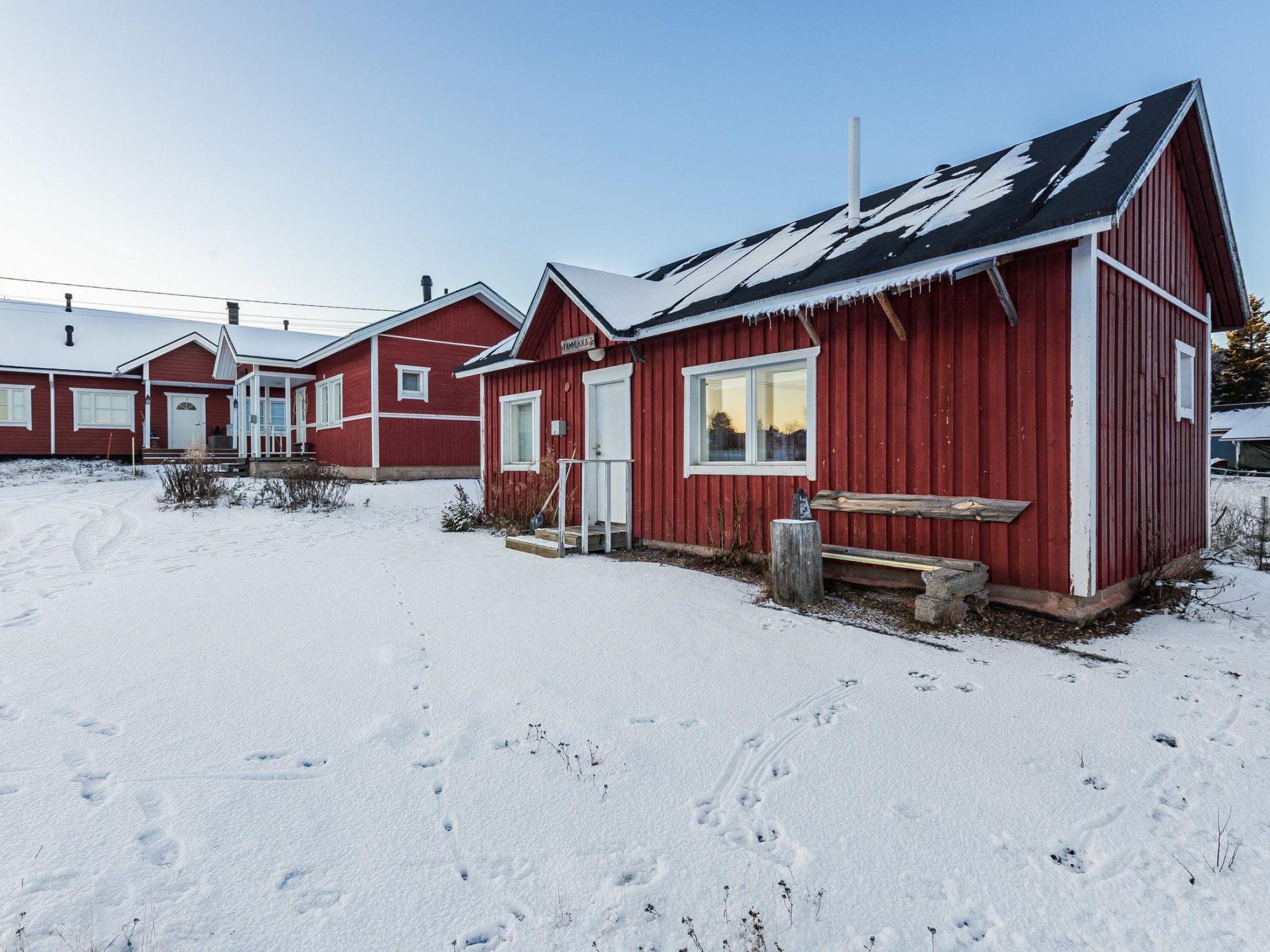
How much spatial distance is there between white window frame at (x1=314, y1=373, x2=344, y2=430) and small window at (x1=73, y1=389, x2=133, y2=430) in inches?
318

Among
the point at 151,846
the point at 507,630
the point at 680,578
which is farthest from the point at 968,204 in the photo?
the point at 151,846

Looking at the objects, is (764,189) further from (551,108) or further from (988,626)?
(988,626)

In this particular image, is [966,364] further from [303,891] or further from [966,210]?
[303,891]

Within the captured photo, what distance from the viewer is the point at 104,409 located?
2328 centimetres

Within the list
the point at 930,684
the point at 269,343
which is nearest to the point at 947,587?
the point at 930,684

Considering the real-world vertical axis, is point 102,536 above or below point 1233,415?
below

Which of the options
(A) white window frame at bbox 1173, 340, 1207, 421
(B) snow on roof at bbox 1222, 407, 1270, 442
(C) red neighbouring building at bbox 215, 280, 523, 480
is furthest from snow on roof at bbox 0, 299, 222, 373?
(B) snow on roof at bbox 1222, 407, 1270, 442

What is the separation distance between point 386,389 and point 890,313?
594 inches

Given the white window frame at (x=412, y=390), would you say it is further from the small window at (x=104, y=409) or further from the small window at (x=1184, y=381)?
the small window at (x=1184, y=381)

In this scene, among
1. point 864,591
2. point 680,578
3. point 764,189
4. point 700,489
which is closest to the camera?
point 864,591

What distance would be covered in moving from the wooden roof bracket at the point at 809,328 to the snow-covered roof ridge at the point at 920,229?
0.20m

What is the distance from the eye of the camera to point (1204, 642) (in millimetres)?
4719

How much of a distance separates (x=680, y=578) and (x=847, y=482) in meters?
1.96

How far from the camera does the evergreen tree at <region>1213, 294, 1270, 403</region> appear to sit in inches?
1320
